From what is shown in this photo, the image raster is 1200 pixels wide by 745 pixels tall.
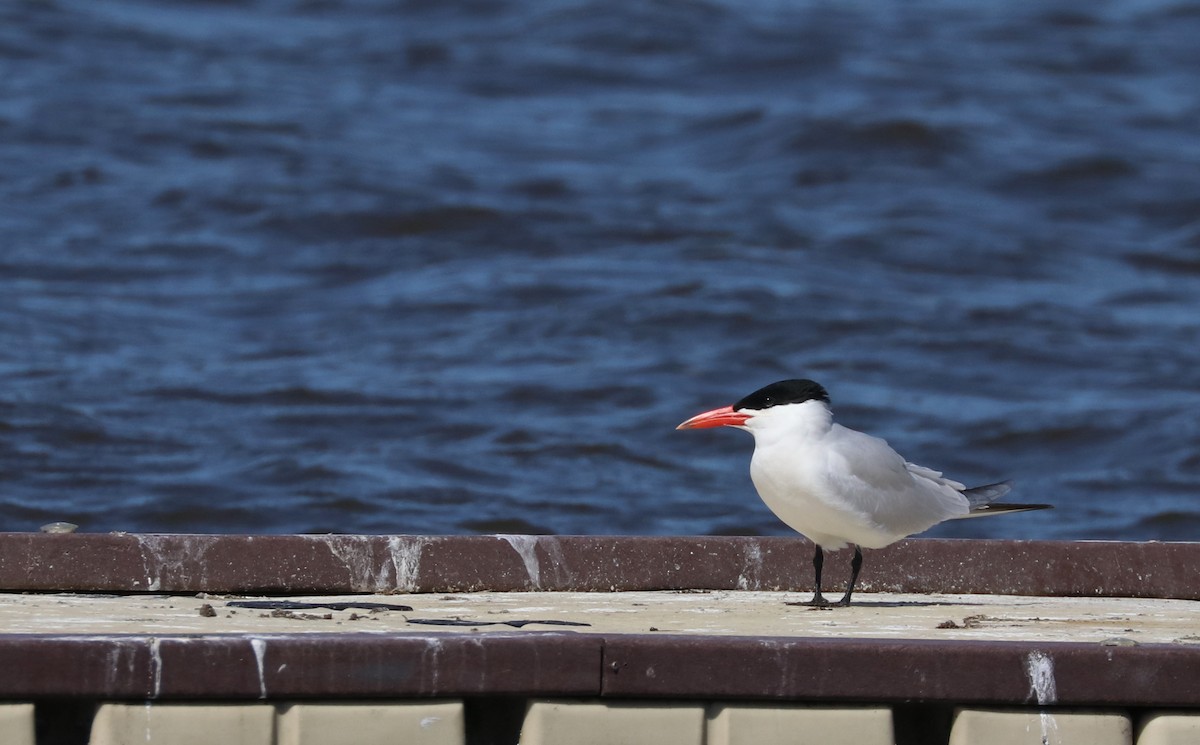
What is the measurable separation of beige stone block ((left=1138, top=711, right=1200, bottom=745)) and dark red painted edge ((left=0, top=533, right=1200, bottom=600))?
1797 millimetres

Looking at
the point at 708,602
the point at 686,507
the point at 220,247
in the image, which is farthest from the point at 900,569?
the point at 220,247

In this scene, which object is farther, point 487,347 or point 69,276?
point 69,276

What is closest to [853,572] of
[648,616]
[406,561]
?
[648,616]

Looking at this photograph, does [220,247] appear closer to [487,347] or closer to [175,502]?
[487,347]

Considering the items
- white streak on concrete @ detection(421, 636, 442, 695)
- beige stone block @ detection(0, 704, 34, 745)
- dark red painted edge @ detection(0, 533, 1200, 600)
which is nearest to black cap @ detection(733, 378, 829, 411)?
dark red painted edge @ detection(0, 533, 1200, 600)

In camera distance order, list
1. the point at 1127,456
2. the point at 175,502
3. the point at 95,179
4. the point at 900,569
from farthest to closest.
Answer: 1. the point at 95,179
2. the point at 1127,456
3. the point at 175,502
4. the point at 900,569

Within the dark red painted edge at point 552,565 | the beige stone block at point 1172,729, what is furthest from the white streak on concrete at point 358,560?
the beige stone block at point 1172,729

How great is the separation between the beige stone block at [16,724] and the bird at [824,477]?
2.24 m

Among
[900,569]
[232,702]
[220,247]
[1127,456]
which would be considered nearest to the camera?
[232,702]

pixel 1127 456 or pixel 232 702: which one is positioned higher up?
pixel 232 702

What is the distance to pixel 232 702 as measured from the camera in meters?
3.37

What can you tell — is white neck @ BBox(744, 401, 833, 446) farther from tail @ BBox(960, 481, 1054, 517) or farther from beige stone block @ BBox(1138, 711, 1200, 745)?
beige stone block @ BBox(1138, 711, 1200, 745)

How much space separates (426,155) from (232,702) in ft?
60.0

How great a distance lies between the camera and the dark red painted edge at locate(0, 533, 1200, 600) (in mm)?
4930
